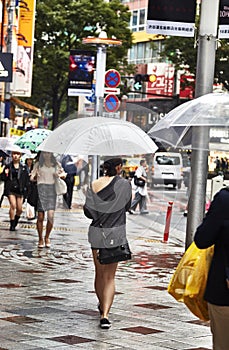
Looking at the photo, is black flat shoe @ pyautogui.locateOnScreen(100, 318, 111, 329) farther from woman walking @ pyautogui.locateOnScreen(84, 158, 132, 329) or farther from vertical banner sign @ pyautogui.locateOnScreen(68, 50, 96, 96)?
vertical banner sign @ pyautogui.locateOnScreen(68, 50, 96, 96)

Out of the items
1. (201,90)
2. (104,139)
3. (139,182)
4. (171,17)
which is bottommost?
(139,182)

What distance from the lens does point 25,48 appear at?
49406 millimetres

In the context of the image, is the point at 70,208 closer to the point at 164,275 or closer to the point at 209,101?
the point at 164,275

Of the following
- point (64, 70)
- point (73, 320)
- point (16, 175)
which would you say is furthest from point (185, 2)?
point (64, 70)

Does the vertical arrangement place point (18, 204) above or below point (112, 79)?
below

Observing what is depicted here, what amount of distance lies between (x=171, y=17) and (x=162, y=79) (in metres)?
66.8

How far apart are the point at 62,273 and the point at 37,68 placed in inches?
1556

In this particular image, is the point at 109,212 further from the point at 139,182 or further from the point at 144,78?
the point at 144,78

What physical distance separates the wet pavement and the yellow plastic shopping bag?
2.15 m

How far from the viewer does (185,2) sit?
45.6 ft

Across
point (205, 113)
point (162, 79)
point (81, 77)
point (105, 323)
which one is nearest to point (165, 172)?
point (105, 323)

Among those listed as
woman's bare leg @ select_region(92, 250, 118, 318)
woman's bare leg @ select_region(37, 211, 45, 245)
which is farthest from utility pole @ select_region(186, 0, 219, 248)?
woman's bare leg @ select_region(92, 250, 118, 318)

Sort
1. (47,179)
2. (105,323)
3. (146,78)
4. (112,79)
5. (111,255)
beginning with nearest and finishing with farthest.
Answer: (105,323) → (111,255) → (47,179) → (112,79) → (146,78)

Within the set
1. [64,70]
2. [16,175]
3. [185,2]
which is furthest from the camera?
[64,70]
